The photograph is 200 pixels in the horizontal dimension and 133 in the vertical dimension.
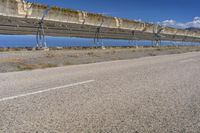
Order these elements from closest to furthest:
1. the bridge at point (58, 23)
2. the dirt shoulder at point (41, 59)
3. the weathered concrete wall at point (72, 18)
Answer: the dirt shoulder at point (41, 59) < the bridge at point (58, 23) < the weathered concrete wall at point (72, 18)

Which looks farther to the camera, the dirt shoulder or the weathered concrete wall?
the weathered concrete wall

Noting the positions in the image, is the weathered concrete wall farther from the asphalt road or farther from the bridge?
the asphalt road

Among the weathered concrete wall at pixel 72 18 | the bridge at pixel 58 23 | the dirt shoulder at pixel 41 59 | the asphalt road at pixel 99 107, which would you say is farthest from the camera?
the weathered concrete wall at pixel 72 18

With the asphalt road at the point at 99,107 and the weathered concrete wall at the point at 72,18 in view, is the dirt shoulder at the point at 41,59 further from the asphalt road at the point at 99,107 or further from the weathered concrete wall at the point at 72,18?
the asphalt road at the point at 99,107

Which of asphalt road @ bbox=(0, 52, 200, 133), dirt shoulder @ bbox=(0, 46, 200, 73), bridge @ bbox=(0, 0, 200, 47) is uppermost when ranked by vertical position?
bridge @ bbox=(0, 0, 200, 47)

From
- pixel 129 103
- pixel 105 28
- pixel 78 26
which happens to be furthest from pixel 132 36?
pixel 129 103

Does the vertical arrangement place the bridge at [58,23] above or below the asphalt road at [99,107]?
above

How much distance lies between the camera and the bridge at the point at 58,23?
2370cm

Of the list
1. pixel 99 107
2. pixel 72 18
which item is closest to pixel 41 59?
pixel 99 107

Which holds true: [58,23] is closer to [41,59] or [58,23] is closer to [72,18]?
[72,18]

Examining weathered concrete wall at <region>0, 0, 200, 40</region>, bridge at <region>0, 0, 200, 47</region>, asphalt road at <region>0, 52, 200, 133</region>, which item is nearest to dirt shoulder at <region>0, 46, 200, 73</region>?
bridge at <region>0, 0, 200, 47</region>

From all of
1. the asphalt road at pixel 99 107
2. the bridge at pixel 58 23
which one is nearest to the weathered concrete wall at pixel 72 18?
the bridge at pixel 58 23

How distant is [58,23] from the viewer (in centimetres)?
2889

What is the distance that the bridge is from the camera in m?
23.7
